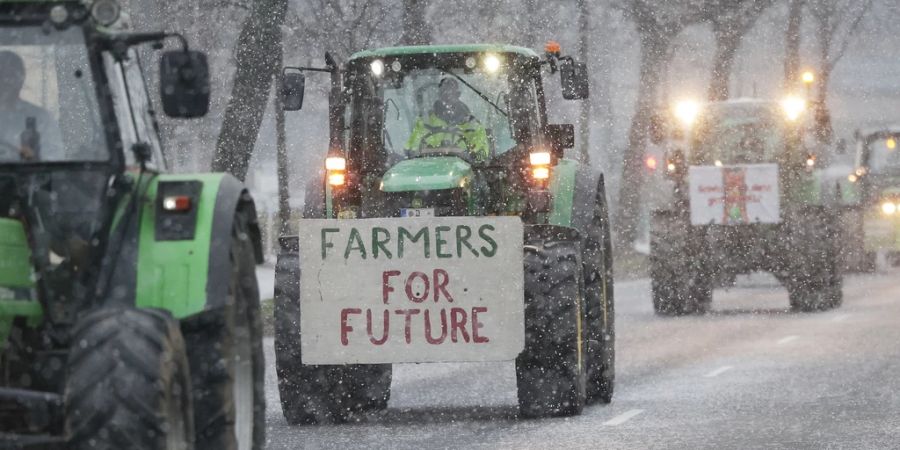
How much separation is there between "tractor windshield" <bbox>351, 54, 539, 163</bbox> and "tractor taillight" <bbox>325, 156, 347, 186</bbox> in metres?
0.30

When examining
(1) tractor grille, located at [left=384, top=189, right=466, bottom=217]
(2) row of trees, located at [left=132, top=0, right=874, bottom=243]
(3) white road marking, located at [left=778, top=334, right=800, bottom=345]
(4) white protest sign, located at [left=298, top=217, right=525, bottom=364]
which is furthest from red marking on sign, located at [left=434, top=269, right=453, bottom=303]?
(2) row of trees, located at [left=132, top=0, right=874, bottom=243]

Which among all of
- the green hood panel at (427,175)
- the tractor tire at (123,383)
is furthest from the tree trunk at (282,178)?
the tractor tire at (123,383)

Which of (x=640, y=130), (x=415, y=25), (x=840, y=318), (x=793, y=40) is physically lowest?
(x=840, y=318)

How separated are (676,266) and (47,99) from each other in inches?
729

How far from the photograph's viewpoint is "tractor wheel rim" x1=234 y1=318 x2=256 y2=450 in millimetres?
8523

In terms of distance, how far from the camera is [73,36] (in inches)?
324

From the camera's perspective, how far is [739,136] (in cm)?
2589

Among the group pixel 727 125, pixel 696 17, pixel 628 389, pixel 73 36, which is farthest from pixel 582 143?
pixel 73 36

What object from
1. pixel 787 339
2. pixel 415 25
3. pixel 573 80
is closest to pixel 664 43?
pixel 415 25

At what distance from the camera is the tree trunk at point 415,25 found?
89.4ft

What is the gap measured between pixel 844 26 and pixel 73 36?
2173 inches

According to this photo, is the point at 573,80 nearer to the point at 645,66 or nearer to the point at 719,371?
the point at 719,371

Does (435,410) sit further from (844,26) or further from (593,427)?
(844,26)

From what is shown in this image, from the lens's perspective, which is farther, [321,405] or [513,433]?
[321,405]
